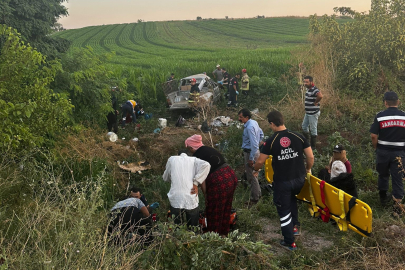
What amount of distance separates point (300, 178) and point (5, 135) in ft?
14.7

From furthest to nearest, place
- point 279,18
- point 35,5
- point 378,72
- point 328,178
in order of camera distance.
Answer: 1. point 279,18
2. point 378,72
3. point 35,5
4. point 328,178

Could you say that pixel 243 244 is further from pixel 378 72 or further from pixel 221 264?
pixel 378 72

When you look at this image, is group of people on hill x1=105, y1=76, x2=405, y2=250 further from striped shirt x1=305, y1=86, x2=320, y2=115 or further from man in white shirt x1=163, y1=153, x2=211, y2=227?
striped shirt x1=305, y1=86, x2=320, y2=115

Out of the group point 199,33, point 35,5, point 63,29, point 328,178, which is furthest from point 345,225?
point 63,29

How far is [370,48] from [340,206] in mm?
10150

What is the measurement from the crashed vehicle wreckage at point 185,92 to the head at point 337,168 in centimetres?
794

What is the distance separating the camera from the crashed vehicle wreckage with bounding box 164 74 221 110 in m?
13.1

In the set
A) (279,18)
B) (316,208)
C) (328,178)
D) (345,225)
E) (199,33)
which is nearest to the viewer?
(345,225)

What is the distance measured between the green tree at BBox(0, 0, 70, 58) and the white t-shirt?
7.83 metres

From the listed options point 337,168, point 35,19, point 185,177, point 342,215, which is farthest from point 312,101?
point 35,19

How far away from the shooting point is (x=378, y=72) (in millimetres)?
12242

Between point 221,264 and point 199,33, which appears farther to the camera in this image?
point 199,33

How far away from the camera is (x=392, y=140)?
527 centimetres

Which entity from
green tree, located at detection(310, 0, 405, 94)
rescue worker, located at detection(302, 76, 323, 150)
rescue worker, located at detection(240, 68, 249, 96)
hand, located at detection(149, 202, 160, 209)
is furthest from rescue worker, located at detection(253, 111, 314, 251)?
rescue worker, located at detection(240, 68, 249, 96)
